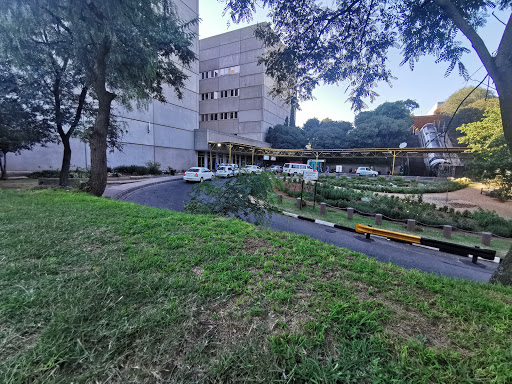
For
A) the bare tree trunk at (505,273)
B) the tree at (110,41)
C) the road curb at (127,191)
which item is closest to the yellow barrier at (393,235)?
the bare tree trunk at (505,273)

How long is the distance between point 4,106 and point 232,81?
3831 cm

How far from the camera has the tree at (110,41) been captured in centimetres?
595

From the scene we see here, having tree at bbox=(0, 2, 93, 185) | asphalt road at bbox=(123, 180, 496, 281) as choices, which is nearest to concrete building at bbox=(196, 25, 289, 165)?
tree at bbox=(0, 2, 93, 185)

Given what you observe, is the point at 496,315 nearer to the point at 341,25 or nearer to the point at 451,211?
the point at 341,25

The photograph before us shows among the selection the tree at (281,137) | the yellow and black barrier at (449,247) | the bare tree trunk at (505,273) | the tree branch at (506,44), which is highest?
the tree at (281,137)

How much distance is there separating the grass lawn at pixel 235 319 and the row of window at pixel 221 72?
47.6m

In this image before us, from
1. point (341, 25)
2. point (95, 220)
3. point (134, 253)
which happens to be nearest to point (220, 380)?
point (134, 253)

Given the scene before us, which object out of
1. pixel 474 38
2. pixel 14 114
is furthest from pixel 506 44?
pixel 14 114

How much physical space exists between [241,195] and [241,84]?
143 feet

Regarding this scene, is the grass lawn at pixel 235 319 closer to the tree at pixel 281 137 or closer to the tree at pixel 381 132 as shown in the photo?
the tree at pixel 281 137

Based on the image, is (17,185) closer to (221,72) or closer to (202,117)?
(202,117)

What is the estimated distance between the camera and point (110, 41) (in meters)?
7.60

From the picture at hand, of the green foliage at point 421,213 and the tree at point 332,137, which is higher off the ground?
the tree at point 332,137

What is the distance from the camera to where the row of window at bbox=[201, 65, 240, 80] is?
4331 cm
